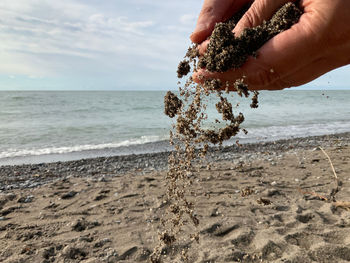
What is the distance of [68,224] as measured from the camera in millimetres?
4441

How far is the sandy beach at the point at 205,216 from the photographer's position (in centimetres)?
348

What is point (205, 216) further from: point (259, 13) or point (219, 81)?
point (259, 13)

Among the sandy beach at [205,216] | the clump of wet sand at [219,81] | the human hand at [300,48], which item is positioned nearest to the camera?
the human hand at [300,48]

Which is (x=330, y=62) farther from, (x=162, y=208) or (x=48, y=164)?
(x=48, y=164)

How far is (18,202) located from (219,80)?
5.10 metres

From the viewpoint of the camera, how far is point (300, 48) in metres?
1.96

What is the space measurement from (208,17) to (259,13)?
0.49 meters

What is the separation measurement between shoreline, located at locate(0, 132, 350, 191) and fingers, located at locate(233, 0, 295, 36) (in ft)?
19.4

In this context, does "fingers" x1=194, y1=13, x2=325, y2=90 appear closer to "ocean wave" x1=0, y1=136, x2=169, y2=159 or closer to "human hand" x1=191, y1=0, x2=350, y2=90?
"human hand" x1=191, y1=0, x2=350, y2=90

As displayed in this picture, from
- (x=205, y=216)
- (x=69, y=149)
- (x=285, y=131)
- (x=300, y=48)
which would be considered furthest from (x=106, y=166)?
(x=285, y=131)

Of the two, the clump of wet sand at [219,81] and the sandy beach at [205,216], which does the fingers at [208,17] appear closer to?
the clump of wet sand at [219,81]

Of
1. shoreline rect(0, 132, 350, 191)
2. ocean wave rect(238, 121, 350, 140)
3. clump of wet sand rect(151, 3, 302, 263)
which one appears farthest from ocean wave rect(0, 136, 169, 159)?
clump of wet sand rect(151, 3, 302, 263)

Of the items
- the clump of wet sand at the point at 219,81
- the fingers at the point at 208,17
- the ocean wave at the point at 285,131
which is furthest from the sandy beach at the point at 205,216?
the ocean wave at the point at 285,131

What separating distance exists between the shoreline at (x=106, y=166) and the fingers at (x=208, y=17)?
18.3 feet
